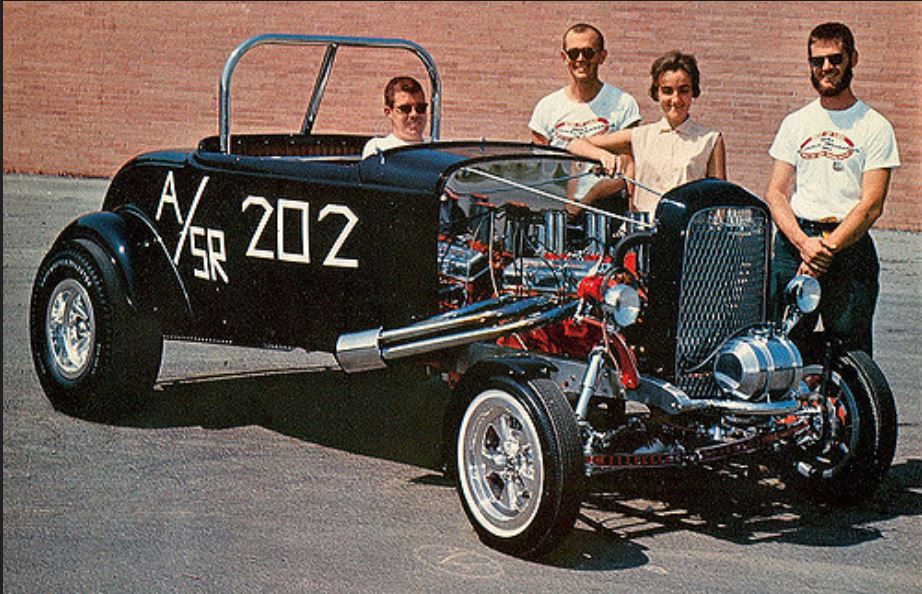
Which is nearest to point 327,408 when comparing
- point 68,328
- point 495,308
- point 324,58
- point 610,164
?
point 68,328

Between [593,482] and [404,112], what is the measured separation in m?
1.87

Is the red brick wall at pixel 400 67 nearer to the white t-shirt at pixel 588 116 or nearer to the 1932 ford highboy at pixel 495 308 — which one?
the white t-shirt at pixel 588 116

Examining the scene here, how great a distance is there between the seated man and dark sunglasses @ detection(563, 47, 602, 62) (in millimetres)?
948

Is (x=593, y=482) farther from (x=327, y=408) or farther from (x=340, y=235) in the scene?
(x=327, y=408)

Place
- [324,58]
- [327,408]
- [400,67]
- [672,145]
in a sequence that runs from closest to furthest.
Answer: [672,145], [327,408], [324,58], [400,67]

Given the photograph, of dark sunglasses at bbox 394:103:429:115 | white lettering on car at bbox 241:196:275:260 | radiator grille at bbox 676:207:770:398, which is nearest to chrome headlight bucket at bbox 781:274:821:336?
radiator grille at bbox 676:207:770:398

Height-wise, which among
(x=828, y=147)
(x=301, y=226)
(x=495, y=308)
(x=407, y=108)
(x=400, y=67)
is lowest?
(x=495, y=308)

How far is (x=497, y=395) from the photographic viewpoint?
4.85m

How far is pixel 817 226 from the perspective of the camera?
5805mm

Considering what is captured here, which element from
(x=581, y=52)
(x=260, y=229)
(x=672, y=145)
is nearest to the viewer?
(x=260, y=229)

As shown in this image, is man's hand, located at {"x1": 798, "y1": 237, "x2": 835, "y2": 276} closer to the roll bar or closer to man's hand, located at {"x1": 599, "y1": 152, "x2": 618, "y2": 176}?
man's hand, located at {"x1": 599, "y1": 152, "x2": 618, "y2": 176}

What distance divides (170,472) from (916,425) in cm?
375

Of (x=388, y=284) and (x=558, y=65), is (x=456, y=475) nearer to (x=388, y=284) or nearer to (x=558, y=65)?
(x=388, y=284)

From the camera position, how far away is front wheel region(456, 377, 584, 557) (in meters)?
4.60
